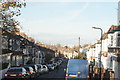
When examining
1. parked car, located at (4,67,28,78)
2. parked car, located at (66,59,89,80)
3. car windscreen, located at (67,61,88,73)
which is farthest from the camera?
car windscreen, located at (67,61,88,73)

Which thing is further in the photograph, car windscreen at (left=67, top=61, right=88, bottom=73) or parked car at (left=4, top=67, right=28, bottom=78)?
car windscreen at (left=67, top=61, right=88, bottom=73)

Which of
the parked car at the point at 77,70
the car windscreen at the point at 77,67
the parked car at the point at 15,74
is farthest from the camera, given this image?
the car windscreen at the point at 77,67

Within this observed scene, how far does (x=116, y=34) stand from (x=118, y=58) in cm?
420

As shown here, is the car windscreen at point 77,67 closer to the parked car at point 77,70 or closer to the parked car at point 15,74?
the parked car at point 77,70

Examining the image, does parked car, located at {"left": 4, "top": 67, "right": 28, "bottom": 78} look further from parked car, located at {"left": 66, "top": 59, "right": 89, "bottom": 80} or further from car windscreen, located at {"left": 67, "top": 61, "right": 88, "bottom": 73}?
car windscreen, located at {"left": 67, "top": 61, "right": 88, "bottom": 73}

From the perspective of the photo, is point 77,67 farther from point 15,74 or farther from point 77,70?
point 15,74

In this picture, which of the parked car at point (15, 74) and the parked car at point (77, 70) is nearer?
the parked car at point (15, 74)

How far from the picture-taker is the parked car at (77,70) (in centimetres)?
2469

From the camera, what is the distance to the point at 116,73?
2617 cm

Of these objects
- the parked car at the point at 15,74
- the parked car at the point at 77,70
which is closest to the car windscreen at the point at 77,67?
the parked car at the point at 77,70

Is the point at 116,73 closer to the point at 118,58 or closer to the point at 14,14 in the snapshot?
the point at 118,58

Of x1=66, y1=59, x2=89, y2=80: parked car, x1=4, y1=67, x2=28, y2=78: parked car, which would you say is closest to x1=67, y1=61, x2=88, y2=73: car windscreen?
x1=66, y1=59, x2=89, y2=80: parked car

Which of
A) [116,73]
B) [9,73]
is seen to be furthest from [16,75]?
[116,73]

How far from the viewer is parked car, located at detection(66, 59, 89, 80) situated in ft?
81.0
